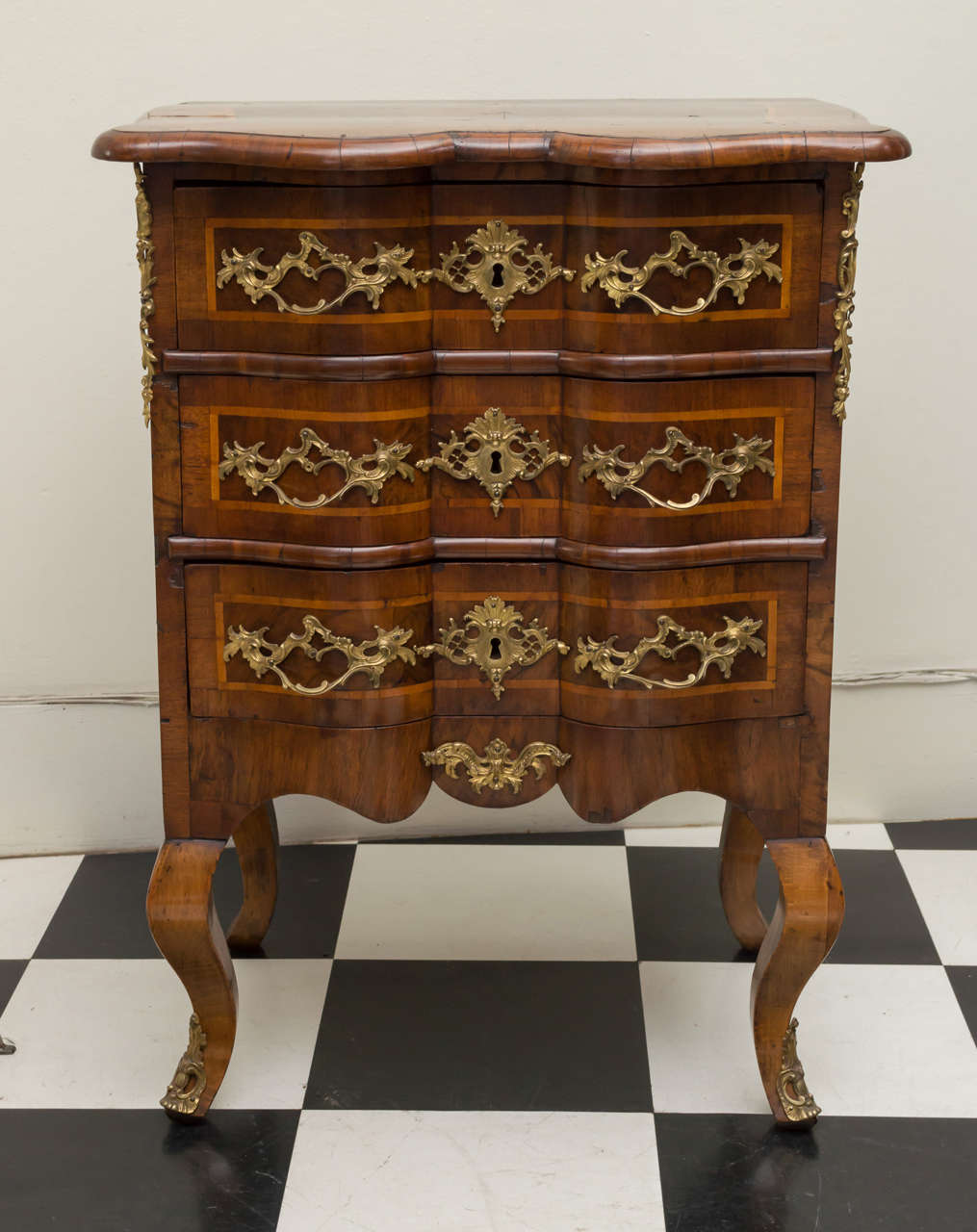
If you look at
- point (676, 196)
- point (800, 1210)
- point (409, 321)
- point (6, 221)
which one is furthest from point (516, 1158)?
point (6, 221)

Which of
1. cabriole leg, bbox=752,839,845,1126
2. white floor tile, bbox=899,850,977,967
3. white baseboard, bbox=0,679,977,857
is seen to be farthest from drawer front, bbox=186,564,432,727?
white floor tile, bbox=899,850,977,967

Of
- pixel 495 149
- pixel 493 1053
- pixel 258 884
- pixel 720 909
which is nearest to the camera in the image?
pixel 495 149

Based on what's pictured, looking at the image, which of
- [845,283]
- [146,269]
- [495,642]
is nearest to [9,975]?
[495,642]

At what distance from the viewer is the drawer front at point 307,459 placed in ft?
5.86

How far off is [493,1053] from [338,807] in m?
0.73

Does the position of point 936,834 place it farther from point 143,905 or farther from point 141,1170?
point 141,1170

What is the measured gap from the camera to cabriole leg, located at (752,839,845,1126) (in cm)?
197

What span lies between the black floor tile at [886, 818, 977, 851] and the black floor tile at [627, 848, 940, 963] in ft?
0.22

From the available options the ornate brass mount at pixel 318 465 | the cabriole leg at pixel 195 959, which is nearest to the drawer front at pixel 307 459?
the ornate brass mount at pixel 318 465

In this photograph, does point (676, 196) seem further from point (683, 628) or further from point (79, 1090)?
point (79, 1090)

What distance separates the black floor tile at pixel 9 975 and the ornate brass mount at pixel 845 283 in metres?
1.39

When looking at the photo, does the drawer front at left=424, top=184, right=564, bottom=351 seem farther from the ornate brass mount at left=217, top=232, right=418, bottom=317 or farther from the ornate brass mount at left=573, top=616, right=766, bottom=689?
the ornate brass mount at left=573, top=616, right=766, bottom=689

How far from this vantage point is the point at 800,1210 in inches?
74.6

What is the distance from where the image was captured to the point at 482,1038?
222 cm
